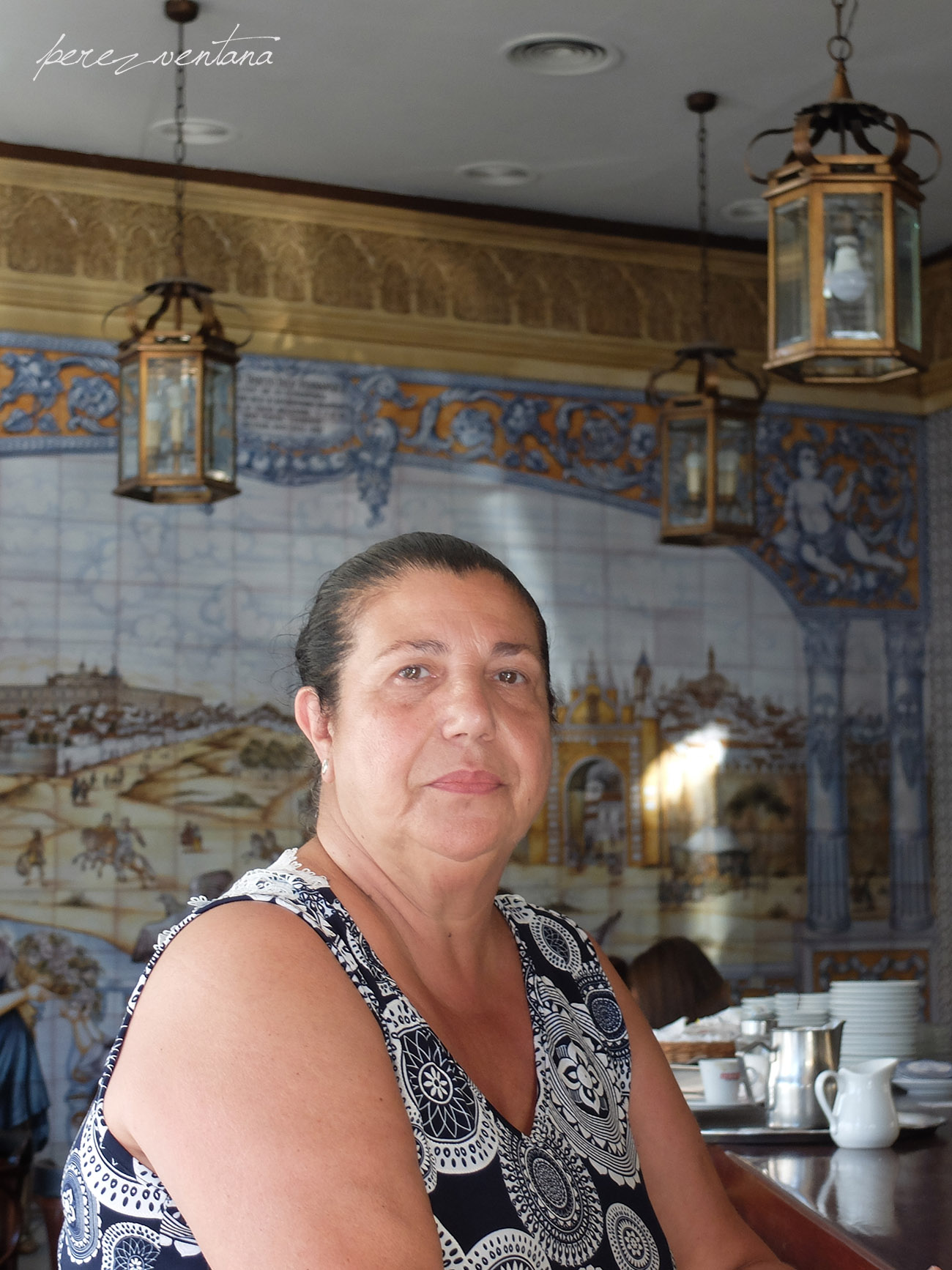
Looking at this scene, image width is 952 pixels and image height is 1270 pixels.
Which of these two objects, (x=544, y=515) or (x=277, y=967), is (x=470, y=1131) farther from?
(x=544, y=515)

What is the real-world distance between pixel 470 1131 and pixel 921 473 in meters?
5.95

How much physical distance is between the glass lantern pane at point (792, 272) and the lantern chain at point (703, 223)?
2494 millimetres

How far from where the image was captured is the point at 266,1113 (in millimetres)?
1159

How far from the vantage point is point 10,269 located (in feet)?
17.8

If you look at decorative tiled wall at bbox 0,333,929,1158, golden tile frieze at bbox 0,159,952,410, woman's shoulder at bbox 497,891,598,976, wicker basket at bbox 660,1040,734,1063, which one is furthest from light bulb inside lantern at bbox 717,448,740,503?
woman's shoulder at bbox 497,891,598,976

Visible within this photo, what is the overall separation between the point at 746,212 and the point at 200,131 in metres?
2.40

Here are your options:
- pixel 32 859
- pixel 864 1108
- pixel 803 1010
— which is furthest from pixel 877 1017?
pixel 32 859

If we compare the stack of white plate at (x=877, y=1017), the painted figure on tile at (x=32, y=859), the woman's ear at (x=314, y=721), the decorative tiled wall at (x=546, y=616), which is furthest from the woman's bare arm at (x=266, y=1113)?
the painted figure on tile at (x=32, y=859)

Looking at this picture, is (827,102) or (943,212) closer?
(827,102)

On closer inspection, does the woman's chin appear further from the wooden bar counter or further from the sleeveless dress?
the wooden bar counter

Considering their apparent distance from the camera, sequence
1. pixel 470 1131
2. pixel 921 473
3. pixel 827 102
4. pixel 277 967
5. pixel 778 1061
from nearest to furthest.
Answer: pixel 277 967 → pixel 470 1131 → pixel 778 1061 → pixel 827 102 → pixel 921 473

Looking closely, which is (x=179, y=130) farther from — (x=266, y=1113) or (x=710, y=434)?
(x=266, y=1113)

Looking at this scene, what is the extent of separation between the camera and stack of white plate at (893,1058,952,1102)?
10.3 feet

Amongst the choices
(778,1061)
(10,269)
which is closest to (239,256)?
(10,269)
